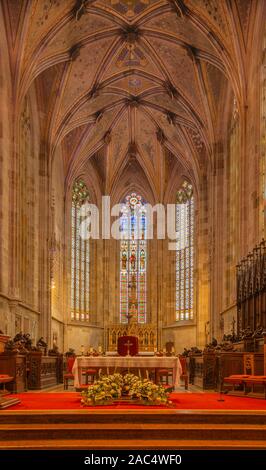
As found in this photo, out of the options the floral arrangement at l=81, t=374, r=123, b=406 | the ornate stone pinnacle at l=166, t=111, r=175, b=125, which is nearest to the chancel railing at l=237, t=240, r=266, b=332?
the floral arrangement at l=81, t=374, r=123, b=406

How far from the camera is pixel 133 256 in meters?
39.5

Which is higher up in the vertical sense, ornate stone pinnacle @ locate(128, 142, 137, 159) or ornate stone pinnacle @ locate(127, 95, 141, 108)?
ornate stone pinnacle @ locate(127, 95, 141, 108)

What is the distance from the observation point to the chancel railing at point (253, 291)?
672 inches

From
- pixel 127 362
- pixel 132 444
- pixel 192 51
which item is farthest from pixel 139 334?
pixel 132 444

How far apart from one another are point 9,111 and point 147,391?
15197 mm

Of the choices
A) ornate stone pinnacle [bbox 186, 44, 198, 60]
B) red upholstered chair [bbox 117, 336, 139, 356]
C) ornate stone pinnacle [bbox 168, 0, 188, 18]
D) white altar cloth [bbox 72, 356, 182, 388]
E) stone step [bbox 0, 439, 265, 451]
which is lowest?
stone step [bbox 0, 439, 265, 451]

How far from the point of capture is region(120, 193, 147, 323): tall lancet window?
38.8 m

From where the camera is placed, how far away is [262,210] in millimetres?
20328

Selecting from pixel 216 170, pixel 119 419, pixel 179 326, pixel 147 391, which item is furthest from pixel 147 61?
pixel 119 419

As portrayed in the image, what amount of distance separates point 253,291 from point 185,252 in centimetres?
1925

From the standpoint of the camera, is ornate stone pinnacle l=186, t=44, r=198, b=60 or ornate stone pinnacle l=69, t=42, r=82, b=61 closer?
ornate stone pinnacle l=186, t=44, r=198, b=60

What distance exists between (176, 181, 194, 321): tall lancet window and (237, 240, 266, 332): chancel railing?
50.4 feet

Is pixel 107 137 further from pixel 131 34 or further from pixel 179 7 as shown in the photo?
pixel 179 7

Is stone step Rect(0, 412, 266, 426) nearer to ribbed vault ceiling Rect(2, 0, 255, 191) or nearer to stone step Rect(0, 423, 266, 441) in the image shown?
stone step Rect(0, 423, 266, 441)
